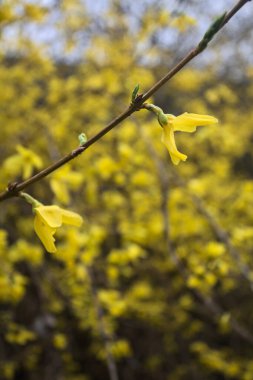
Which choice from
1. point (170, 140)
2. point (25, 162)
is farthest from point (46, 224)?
point (25, 162)

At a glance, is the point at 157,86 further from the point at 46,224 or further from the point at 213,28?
the point at 46,224

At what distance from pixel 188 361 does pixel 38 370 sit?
1.33 meters

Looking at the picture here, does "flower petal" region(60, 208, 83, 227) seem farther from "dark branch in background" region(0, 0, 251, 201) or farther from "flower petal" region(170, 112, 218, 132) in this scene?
"flower petal" region(170, 112, 218, 132)

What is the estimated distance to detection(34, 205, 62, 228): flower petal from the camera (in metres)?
0.95

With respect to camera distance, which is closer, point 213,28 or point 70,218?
point 213,28

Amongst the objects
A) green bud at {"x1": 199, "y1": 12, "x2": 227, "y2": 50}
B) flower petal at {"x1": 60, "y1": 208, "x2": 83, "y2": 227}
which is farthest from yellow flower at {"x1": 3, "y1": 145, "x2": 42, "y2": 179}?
green bud at {"x1": 199, "y1": 12, "x2": 227, "y2": 50}

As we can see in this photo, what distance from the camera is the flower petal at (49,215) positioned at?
37.4 inches

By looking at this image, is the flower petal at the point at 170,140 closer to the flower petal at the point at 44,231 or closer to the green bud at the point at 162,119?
the green bud at the point at 162,119

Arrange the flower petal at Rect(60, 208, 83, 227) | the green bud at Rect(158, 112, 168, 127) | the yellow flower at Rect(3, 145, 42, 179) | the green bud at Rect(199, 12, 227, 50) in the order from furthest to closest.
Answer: the yellow flower at Rect(3, 145, 42, 179) → the flower petal at Rect(60, 208, 83, 227) → the green bud at Rect(158, 112, 168, 127) → the green bud at Rect(199, 12, 227, 50)

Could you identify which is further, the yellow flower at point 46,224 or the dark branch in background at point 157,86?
the yellow flower at point 46,224

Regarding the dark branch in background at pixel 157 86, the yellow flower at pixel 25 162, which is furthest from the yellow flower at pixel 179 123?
the yellow flower at pixel 25 162

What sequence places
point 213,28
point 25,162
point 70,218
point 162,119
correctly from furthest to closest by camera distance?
point 25,162, point 70,218, point 162,119, point 213,28

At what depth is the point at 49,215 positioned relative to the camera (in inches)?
38.2

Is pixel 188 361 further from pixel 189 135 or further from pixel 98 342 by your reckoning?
pixel 189 135
